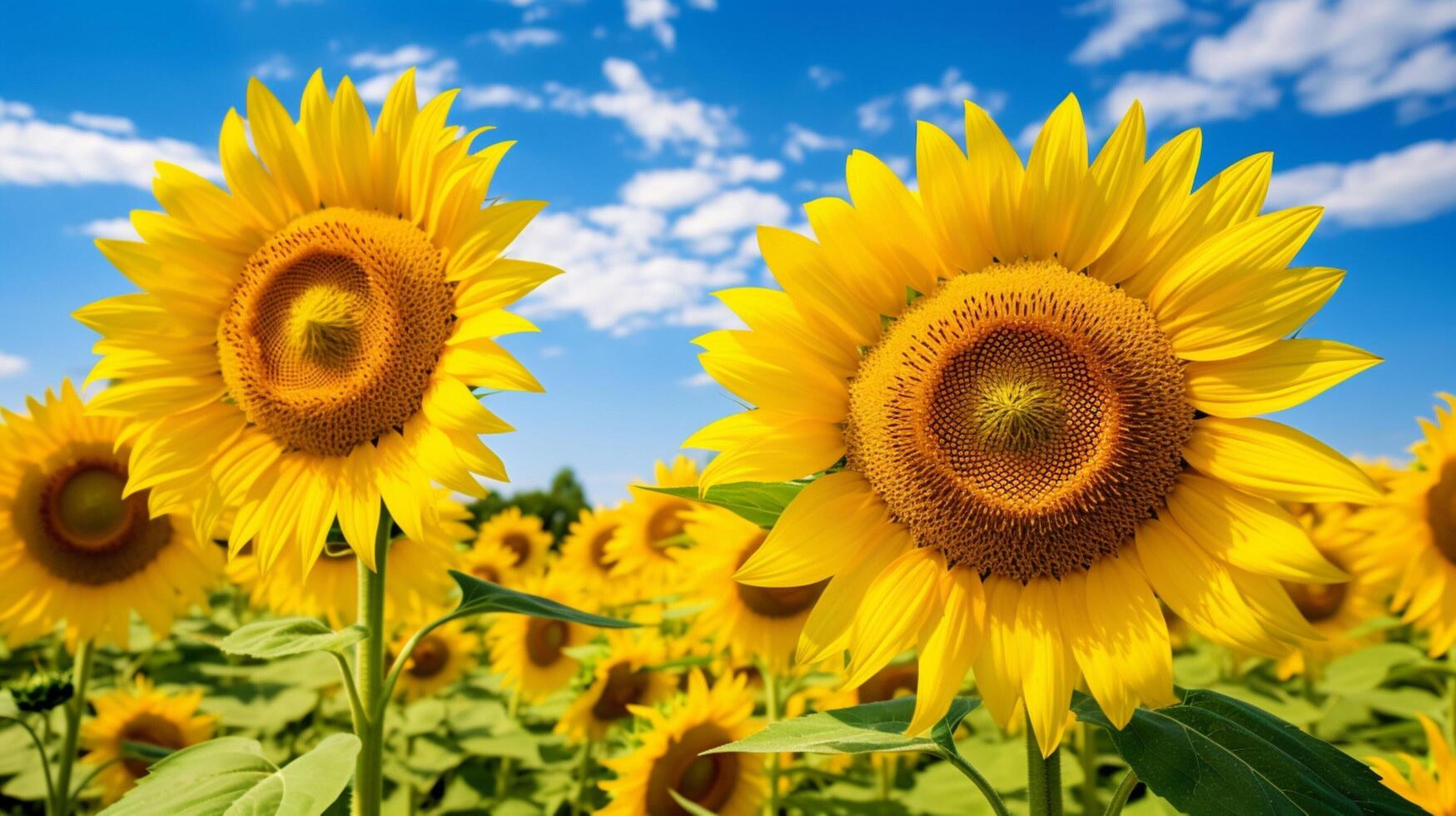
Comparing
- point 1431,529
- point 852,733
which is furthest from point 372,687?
point 1431,529

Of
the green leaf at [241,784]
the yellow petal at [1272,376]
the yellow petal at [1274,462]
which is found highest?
the yellow petal at [1272,376]

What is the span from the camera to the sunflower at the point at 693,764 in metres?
4.00

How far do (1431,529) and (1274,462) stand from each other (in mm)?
3829

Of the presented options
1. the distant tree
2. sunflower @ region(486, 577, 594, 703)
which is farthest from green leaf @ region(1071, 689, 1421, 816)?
the distant tree

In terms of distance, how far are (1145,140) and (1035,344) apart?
0.44 meters

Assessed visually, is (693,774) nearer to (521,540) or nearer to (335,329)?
(335,329)

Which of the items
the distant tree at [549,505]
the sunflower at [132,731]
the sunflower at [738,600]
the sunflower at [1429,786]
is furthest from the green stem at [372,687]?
the distant tree at [549,505]

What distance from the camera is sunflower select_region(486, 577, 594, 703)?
6156mm

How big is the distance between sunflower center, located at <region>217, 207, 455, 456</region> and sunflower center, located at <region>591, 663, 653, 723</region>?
288 cm

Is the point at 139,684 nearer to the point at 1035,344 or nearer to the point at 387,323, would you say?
the point at 387,323

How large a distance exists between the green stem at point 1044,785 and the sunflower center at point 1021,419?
1.17ft

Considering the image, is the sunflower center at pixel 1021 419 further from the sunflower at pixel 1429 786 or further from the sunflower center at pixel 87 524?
the sunflower center at pixel 87 524

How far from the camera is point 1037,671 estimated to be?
5.78 ft

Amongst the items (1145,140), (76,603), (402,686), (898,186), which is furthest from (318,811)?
(402,686)
